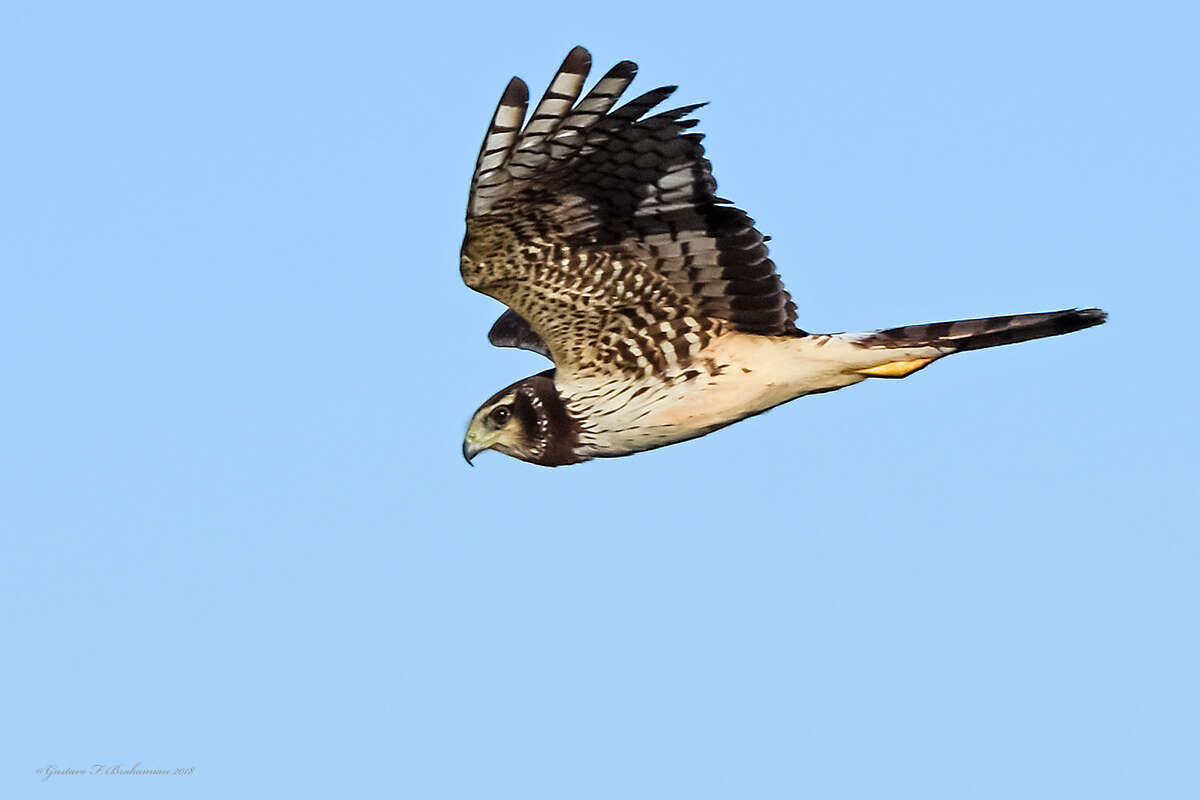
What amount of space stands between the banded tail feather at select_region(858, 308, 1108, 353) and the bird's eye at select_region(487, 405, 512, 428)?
1.86 m

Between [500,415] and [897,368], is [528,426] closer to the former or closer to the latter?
[500,415]

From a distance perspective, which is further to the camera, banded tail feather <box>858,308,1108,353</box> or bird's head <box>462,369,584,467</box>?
bird's head <box>462,369,584,467</box>

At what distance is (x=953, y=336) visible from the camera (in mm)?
8523

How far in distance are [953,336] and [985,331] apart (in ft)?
0.50

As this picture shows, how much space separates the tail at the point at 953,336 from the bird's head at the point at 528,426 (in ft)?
4.97

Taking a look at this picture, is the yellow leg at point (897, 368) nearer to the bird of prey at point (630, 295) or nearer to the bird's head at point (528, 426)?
the bird of prey at point (630, 295)

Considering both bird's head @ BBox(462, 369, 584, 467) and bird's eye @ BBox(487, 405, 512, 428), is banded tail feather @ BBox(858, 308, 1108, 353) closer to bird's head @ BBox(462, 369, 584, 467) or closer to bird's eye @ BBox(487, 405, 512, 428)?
bird's head @ BBox(462, 369, 584, 467)

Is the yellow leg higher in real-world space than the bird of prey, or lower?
lower

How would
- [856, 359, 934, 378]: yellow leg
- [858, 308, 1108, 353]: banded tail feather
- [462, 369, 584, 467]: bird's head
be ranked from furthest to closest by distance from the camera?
[462, 369, 584, 467]: bird's head → [856, 359, 934, 378]: yellow leg → [858, 308, 1108, 353]: banded tail feather

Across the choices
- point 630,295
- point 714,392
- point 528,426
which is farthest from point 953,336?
point 528,426

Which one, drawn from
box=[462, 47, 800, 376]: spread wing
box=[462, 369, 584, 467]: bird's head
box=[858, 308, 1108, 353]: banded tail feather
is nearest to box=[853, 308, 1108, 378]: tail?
box=[858, 308, 1108, 353]: banded tail feather

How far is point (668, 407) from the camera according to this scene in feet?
28.8

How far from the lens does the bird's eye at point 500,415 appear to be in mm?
9102

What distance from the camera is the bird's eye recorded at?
9102mm
